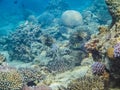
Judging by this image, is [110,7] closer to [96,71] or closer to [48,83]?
[96,71]

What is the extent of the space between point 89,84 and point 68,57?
Answer: 5.26 meters

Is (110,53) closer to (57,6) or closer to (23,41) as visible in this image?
(23,41)

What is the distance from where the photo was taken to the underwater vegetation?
5.82 metres

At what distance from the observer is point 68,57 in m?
11.2

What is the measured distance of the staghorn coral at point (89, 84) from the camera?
575cm

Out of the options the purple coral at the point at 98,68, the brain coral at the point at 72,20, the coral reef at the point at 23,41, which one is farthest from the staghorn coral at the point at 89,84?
the brain coral at the point at 72,20

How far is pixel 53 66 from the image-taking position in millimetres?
10547

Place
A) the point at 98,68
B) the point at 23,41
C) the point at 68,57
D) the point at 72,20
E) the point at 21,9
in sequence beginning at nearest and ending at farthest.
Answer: the point at 98,68 < the point at 68,57 < the point at 23,41 < the point at 72,20 < the point at 21,9

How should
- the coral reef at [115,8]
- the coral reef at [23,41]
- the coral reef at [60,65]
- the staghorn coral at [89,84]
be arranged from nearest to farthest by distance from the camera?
the staghorn coral at [89,84] < the coral reef at [115,8] < the coral reef at [60,65] < the coral reef at [23,41]

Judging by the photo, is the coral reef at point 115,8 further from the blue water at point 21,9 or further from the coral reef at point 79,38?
the blue water at point 21,9

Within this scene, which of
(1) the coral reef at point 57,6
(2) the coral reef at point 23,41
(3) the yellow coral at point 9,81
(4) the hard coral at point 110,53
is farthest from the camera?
(1) the coral reef at point 57,6

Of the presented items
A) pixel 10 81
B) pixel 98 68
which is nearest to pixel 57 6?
pixel 10 81

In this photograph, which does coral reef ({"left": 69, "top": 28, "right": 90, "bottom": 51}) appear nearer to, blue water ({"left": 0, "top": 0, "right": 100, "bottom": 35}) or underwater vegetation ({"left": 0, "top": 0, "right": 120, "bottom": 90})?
underwater vegetation ({"left": 0, "top": 0, "right": 120, "bottom": 90})

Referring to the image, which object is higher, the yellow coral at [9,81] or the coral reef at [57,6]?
the coral reef at [57,6]
